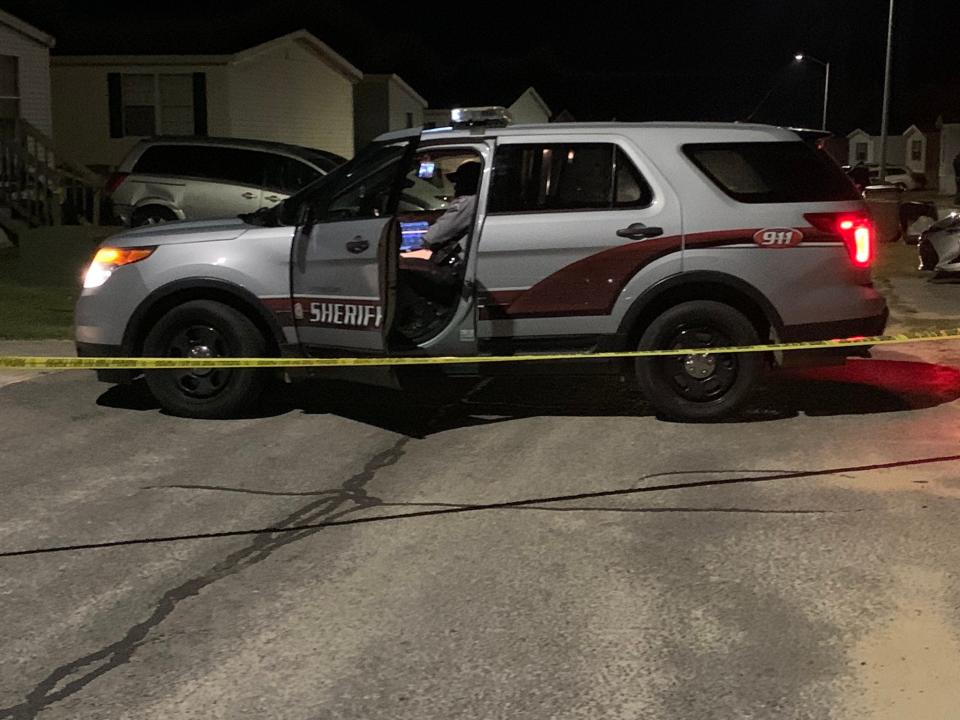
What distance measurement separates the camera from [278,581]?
16.3 feet

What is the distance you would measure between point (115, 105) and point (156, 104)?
840mm

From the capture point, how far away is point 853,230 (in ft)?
24.5

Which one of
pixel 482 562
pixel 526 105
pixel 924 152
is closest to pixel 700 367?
pixel 482 562

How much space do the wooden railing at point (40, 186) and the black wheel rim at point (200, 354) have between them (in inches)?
443

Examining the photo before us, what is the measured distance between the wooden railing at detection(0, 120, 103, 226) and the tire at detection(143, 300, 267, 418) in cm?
1123

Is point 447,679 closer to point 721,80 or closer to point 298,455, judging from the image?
point 298,455

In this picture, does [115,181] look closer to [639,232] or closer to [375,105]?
[639,232]

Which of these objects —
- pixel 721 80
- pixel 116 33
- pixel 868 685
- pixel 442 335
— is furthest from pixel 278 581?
pixel 721 80

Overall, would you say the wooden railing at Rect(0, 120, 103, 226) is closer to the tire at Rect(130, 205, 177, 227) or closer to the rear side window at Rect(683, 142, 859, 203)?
the tire at Rect(130, 205, 177, 227)

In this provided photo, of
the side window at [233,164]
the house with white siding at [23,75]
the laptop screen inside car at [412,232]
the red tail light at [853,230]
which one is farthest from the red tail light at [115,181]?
the red tail light at [853,230]

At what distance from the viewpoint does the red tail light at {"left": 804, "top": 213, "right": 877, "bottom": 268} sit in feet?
24.3

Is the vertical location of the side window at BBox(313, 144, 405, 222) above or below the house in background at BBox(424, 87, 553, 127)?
below

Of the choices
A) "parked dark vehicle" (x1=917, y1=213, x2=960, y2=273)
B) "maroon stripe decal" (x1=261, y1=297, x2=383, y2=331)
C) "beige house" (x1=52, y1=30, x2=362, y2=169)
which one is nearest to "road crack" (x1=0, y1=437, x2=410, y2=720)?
"maroon stripe decal" (x1=261, y1=297, x2=383, y2=331)

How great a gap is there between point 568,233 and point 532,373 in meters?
0.92
